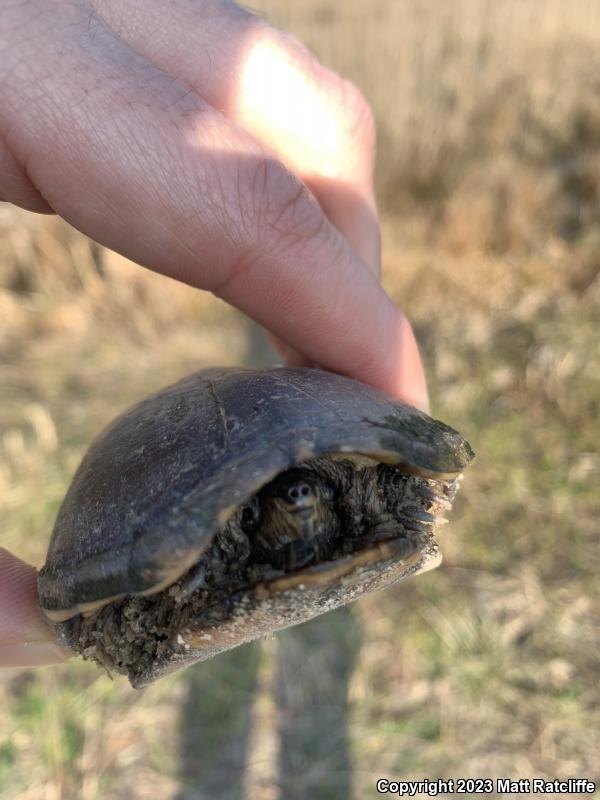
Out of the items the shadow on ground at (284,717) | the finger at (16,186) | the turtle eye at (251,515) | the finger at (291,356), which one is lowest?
the shadow on ground at (284,717)

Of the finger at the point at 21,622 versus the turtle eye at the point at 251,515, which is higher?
the turtle eye at the point at 251,515

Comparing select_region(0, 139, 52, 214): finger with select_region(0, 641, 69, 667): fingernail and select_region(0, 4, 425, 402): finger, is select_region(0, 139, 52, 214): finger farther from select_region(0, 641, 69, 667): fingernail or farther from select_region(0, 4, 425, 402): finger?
select_region(0, 641, 69, 667): fingernail

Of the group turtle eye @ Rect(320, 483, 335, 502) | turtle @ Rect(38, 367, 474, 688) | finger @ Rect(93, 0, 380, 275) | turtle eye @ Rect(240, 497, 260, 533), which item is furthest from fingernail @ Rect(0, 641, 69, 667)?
finger @ Rect(93, 0, 380, 275)

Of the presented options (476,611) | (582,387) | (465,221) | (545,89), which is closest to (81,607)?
(476,611)

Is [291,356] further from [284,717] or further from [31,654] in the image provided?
[284,717]

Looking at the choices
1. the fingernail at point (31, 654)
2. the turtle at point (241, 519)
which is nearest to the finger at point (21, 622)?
the fingernail at point (31, 654)

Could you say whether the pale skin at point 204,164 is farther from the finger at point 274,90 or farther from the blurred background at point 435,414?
the blurred background at point 435,414

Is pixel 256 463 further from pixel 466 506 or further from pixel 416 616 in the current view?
pixel 466 506
